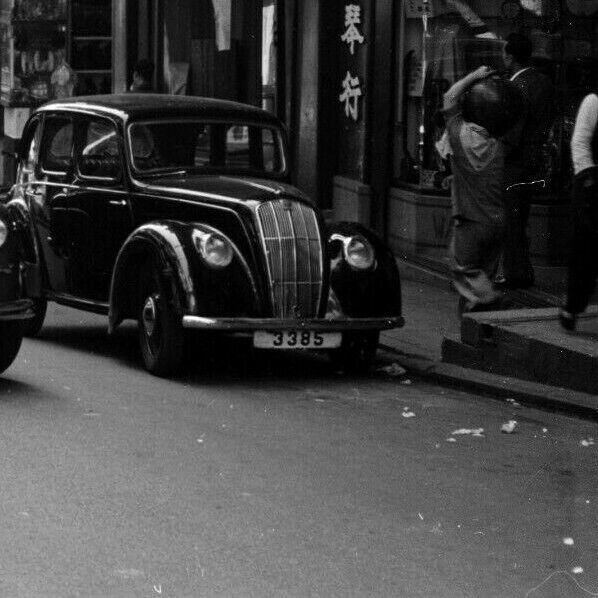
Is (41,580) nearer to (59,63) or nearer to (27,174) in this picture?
(27,174)

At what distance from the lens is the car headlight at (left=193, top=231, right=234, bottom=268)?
398 inches

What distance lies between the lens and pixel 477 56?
15.1m

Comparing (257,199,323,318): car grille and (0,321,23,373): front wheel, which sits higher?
(257,199,323,318): car grille

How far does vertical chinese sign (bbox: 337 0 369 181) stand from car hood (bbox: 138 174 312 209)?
6.06 metres

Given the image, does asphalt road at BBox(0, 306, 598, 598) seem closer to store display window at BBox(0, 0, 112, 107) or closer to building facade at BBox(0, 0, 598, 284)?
building facade at BBox(0, 0, 598, 284)

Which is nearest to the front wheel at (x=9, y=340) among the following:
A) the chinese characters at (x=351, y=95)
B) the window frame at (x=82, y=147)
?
the window frame at (x=82, y=147)

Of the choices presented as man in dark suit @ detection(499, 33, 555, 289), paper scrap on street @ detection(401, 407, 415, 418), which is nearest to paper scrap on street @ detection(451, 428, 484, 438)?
paper scrap on street @ detection(401, 407, 415, 418)

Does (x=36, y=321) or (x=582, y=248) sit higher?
(x=582, y=248)

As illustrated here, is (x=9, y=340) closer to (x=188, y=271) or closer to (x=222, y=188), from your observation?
(x=188, y=271)

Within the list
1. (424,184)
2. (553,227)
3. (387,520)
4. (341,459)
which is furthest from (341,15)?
(387,520)

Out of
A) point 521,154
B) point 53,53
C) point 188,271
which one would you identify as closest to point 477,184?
point 521,154

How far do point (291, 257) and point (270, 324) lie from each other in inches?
18.9

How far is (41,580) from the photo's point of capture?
559 cm

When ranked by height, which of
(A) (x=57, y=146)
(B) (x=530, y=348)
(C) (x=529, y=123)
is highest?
(C) (x=529, y=123)
